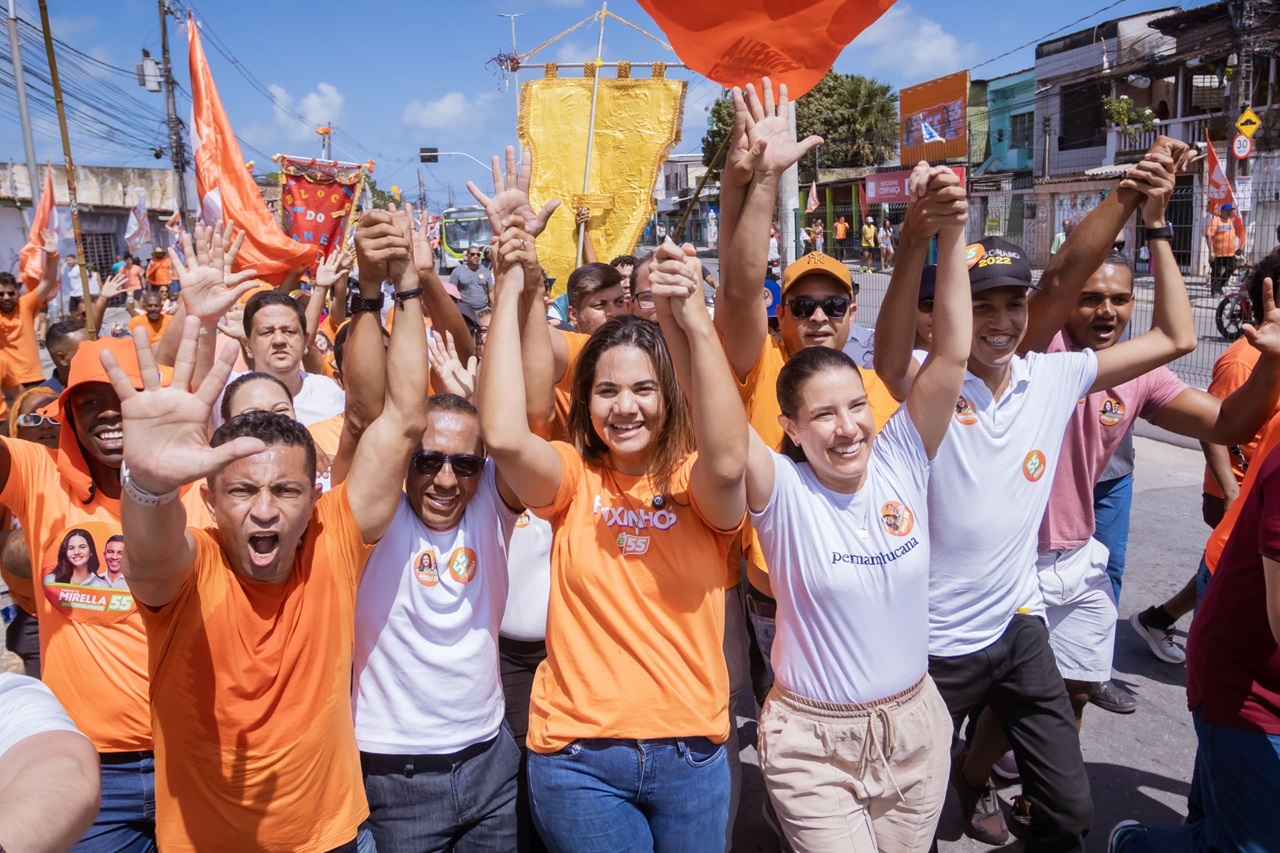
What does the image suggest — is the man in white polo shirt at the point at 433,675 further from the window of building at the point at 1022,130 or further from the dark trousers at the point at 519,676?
the window of building at the point at 1022,130

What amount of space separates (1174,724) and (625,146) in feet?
14.1

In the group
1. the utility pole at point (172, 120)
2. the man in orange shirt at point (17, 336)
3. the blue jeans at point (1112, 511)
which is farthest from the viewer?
the utility pole at point (172, 120)

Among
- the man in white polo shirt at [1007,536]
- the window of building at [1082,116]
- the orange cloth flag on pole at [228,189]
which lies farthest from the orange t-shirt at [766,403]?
the window of building at [1082,116]

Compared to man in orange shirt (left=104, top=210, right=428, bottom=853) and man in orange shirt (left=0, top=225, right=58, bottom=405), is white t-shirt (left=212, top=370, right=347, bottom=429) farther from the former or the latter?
man in orange shirt (left=0, top=225, right=58, bottom=405)

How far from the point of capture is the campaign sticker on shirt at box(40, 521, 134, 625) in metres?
2.46

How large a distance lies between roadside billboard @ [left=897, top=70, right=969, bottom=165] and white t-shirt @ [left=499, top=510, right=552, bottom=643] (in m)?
30.3

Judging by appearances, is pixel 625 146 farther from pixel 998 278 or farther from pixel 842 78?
pixel 842 78

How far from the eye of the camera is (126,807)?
238cm

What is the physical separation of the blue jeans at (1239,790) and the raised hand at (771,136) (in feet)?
5.87

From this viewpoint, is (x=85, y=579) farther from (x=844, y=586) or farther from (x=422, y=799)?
(x=844, y=586)

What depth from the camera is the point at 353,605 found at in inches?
89.7

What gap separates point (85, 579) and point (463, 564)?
1.02 m

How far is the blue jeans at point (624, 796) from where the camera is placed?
2211mm

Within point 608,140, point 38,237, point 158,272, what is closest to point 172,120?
point 158,272
